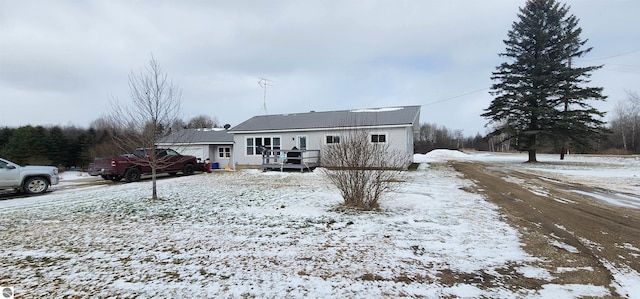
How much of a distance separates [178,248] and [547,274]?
16.9 feet

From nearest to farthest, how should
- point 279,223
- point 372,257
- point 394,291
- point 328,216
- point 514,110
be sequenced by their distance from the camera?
1. point 394,291
2. point 372,257
3. point 279,223
4. point 328,216
5. point 514,110

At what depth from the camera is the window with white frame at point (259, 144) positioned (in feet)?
68.1

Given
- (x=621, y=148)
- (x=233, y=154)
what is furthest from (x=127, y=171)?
(x=621, y=148)

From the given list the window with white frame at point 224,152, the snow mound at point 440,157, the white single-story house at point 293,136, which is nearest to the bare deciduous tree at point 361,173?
the white single-story house at point 293,136

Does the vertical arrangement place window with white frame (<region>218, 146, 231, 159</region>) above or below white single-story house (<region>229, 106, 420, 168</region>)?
below

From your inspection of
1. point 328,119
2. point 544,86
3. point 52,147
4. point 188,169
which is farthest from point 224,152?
point 544,86

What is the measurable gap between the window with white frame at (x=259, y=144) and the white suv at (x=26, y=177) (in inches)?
437

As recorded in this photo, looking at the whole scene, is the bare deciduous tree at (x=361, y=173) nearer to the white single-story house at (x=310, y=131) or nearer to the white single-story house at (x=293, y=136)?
the white single-story house at (x=293, y=136)

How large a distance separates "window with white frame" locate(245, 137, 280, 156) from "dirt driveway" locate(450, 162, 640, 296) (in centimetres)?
1440

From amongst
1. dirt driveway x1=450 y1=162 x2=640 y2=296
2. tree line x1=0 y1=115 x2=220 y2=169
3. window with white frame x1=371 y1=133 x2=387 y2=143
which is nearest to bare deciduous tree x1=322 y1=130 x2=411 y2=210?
dirt driveway x1=450 y1=162 x2=640 y2=296

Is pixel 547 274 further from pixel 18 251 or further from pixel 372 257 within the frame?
pixel 18 251

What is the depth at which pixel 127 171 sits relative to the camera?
15148 mm

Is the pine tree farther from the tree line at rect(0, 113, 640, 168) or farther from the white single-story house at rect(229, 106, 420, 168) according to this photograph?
the white single-story house at rect(229, 106, 420, 168)

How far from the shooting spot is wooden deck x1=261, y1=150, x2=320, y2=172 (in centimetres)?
1727
